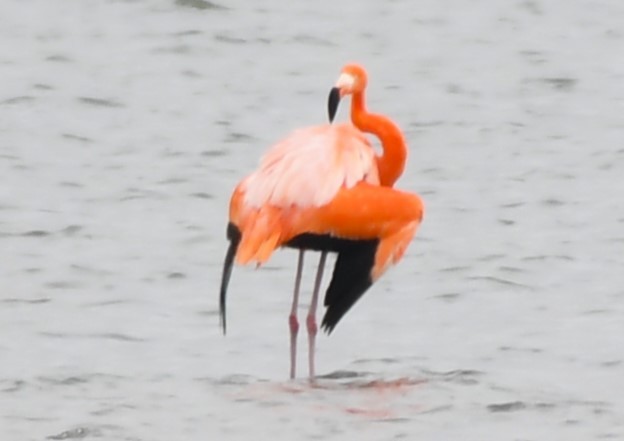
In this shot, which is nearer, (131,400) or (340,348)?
(131,400)

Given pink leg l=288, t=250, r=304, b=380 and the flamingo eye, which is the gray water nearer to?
pink leg l=288, t=250, r=304, b=380

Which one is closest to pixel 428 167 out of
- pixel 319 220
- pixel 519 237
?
pixel 519 237

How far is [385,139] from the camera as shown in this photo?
9.91m

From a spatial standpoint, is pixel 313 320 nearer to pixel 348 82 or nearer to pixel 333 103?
pixel 333 103

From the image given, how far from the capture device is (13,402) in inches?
344

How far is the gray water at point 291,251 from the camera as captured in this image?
29.3 ft

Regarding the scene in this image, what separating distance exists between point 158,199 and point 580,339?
4016 mm

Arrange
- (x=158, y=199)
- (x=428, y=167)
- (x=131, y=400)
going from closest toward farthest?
(x=131, y=400)
(x=158, y=199)
(x=428, y=167)

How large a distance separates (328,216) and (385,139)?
749 millimetres

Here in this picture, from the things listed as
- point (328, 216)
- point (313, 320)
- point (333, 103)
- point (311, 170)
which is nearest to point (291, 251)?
point (313, 320)

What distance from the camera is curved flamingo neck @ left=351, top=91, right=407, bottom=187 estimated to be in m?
9.83

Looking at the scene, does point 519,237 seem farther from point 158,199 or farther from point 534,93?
point 534,93

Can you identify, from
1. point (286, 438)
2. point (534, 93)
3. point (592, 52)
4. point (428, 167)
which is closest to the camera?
point (286, 438)

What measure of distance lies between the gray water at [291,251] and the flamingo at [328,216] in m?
0.50
